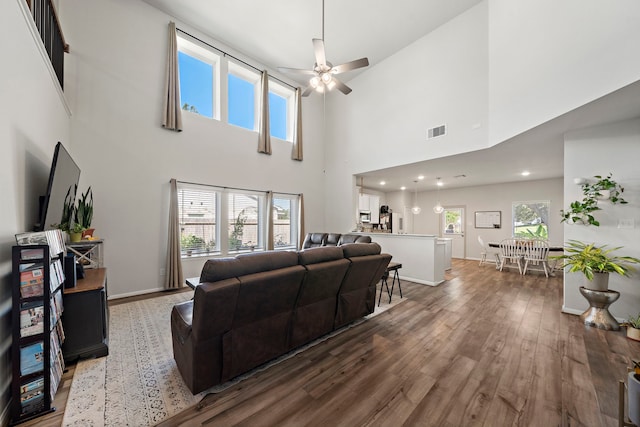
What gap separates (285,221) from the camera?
6996 millimetres

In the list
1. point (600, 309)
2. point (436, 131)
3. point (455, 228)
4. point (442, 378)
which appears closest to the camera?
point (442, 378)

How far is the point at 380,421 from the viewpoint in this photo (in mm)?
1648

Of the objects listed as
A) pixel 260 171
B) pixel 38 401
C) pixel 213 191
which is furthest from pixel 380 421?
pixel 260 171

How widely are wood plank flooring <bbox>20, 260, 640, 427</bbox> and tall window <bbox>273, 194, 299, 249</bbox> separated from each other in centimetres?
403

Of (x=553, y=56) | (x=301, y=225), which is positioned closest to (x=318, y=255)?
(x=553, y=56)

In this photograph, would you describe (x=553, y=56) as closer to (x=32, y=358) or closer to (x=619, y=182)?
(x=619, y=182)

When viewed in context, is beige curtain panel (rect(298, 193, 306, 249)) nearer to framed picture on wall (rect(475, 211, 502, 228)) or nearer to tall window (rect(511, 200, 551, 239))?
framed picture on wall (rect(475, 211, 502, 228))

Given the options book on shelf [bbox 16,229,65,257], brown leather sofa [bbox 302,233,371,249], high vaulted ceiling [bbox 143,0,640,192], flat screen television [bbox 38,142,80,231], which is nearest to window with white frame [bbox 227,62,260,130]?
high vaulted ceiling [bbox 143,0,640,192]

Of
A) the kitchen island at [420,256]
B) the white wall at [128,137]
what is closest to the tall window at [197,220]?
the white wall at [128,137]

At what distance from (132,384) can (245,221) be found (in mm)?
4298

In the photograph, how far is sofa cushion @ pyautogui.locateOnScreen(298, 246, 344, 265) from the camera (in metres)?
2.36

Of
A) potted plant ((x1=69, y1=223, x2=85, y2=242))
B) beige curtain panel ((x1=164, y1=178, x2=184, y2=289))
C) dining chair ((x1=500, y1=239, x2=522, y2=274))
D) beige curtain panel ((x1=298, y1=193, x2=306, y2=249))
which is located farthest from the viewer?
beige curtain panel ((x1=298, y1=193, x2=306, y2=249))

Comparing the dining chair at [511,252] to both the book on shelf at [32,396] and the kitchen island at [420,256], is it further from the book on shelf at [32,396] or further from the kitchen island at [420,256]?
the book on shelf at [32,396]

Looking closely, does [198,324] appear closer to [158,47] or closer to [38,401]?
[38,401]
